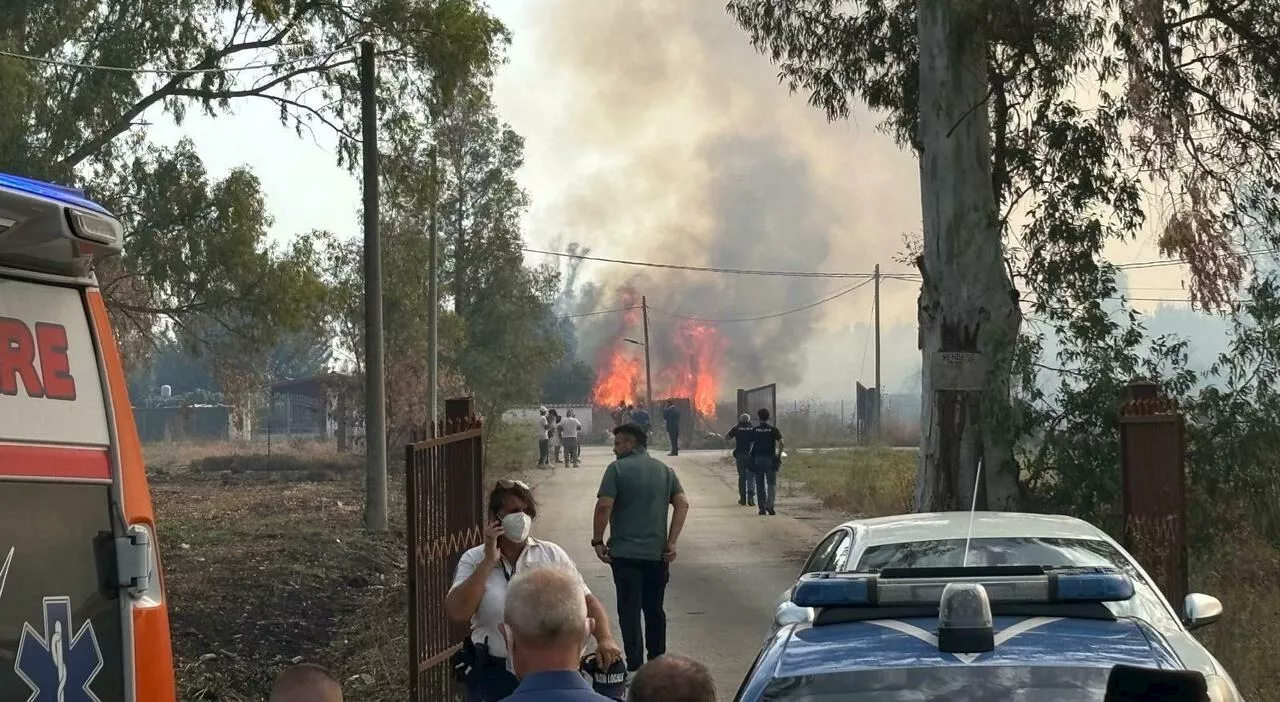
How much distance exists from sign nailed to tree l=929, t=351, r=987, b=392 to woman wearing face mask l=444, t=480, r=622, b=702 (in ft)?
28.8

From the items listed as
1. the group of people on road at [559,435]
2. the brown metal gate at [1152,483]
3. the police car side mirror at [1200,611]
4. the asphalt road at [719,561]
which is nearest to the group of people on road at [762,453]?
the asphalt road at [719,561]

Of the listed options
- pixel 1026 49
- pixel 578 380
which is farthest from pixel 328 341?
pixel 578 380

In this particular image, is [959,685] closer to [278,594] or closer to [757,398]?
[278,594]

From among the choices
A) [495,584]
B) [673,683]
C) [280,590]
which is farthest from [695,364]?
[673,683]

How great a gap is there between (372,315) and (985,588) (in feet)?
55.5

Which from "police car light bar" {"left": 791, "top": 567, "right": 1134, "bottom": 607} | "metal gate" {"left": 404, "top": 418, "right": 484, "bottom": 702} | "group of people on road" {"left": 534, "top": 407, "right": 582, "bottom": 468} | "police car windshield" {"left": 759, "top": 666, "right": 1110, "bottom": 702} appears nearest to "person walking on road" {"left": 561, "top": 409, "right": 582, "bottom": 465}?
"group of people on road" {"left": 534, "top": 407, "right": 582, "bottom": 468}

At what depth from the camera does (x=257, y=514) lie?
23.4 metres

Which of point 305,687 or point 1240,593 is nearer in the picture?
point 305,687

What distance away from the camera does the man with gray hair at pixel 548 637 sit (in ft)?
12.1

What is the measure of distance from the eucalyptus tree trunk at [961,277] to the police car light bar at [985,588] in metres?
10.1

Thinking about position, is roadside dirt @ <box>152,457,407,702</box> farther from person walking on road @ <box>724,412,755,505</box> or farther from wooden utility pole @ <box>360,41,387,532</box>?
person walking on road @ <box>724,412,755,505</box>

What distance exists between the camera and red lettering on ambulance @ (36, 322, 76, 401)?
4031 millimetres

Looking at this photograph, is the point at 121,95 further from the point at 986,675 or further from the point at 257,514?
the point at 986,675

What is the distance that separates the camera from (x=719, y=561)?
18.2 meters
